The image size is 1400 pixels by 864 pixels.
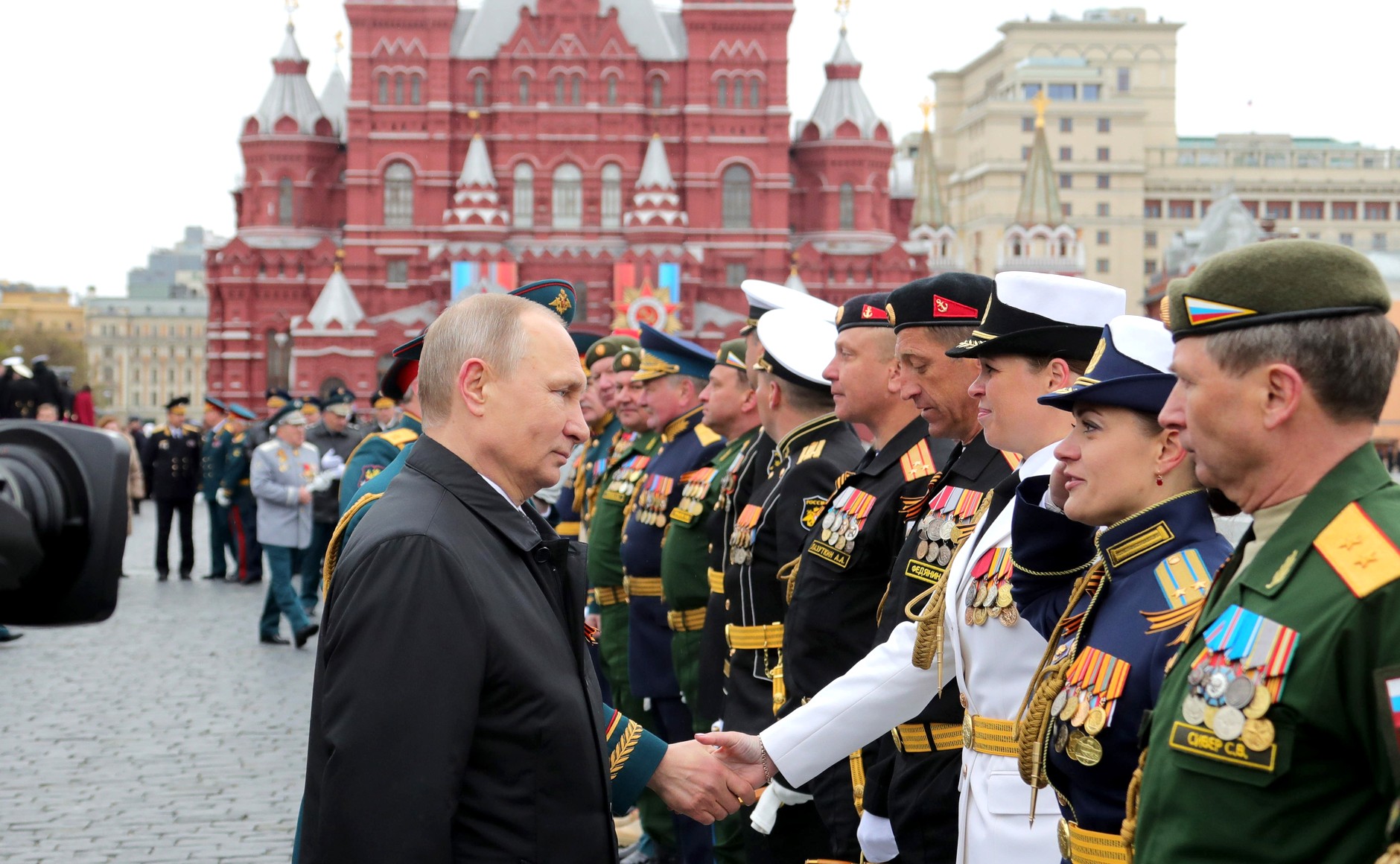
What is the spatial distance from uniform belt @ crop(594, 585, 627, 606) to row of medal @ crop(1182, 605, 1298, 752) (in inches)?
216

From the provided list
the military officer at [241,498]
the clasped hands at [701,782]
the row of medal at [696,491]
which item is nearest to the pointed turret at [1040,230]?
the military officer at [241,498]

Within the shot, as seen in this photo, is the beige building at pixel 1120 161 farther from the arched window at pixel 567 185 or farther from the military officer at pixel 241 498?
the military officer at pixel 241 498

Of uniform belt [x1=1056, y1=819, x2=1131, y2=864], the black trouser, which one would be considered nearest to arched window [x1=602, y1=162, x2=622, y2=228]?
the black trouser

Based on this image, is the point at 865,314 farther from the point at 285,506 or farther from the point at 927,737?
the point at 285,506

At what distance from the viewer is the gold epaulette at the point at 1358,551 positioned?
1.86m

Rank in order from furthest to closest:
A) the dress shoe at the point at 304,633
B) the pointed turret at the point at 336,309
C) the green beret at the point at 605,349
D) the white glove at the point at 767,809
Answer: the pointed turret at the point at 336,309
the dress shoe at the point at 304,633
the green beret at the point at 605,349
the white glove at the point at 767,809

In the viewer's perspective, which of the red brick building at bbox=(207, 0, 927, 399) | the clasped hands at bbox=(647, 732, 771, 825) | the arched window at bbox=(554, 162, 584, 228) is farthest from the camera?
the arched window at bbox=(554, 162, 584, 228)

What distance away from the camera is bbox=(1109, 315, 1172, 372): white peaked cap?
2.78m

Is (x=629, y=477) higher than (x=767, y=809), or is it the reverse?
(x=629, y=477)

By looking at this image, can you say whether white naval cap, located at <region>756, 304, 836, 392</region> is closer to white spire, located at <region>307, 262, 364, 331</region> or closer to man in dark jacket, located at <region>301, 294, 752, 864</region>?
man in dark jacket, located at <region>301, 294, 752, 864</region>

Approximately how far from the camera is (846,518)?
4.28 m

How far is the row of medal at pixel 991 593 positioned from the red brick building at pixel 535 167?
4699 centimetres

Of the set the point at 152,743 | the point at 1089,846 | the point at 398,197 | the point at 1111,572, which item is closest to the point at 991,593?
the point at 1111,572

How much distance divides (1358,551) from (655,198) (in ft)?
161
